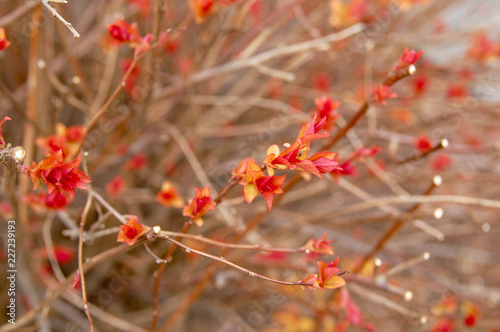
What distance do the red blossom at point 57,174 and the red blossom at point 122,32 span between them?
0.27 meters

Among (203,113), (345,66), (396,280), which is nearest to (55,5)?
(203,113)

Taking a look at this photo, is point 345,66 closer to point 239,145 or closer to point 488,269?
point 239,145

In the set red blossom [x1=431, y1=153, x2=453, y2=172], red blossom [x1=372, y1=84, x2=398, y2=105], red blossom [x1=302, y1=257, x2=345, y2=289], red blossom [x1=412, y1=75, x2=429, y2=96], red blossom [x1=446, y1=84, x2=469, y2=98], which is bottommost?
red blossom [x1=431, y1=153, x2=453, y2=172]

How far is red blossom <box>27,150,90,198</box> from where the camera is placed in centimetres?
51

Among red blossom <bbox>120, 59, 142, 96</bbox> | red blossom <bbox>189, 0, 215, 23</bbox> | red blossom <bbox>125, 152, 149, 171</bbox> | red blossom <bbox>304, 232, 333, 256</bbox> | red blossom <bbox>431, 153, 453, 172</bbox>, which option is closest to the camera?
red blossom <bbox>304, 232, 333, 256</bbox>

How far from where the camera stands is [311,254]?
67cm

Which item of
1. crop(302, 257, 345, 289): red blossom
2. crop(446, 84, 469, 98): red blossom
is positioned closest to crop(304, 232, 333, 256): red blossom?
crop(302, 257, 345, 289): red blossom

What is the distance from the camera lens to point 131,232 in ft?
1.82

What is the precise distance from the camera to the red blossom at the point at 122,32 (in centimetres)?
69

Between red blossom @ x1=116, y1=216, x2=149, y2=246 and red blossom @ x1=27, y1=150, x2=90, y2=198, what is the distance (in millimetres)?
76

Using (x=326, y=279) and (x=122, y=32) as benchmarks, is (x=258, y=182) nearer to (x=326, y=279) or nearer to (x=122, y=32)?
(x=326, y=279)

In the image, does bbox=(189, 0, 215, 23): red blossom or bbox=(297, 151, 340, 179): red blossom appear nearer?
bbox=(297, 151, 340, 179): red blossom

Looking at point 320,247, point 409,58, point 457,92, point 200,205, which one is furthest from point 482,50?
point 200,205

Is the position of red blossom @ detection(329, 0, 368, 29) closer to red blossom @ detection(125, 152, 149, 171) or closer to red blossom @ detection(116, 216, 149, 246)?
red blossom @ detection(125, 152, 149, 171)
